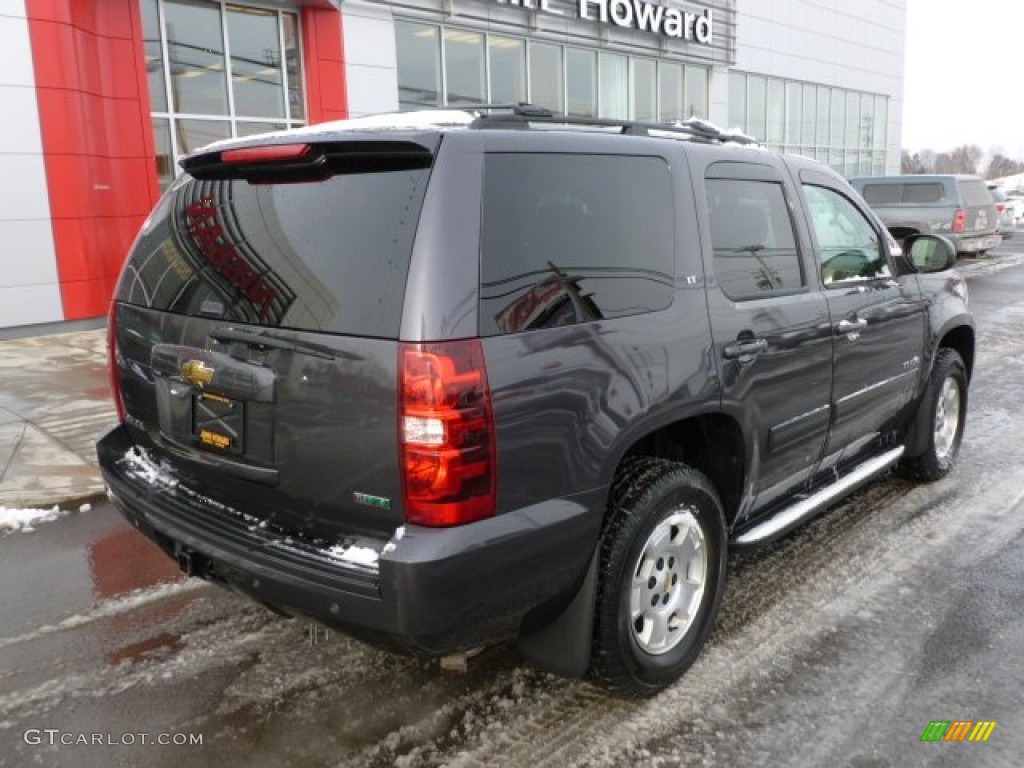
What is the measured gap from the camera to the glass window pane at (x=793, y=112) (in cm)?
2569

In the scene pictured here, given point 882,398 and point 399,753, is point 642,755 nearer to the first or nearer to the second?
point 399,753

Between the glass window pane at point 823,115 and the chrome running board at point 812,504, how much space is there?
25.7 meters

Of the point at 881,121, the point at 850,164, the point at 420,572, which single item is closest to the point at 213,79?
the point at 420,572

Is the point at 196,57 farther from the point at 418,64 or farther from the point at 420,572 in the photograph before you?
the point at 420,572

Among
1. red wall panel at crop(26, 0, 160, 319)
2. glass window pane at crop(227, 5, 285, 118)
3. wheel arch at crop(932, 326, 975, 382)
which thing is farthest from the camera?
glass window pane at crop(227, 5, 285, 118)

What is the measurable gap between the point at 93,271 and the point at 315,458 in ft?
35.2

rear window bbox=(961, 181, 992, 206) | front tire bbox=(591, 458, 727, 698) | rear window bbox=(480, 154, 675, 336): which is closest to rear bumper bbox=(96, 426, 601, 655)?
front tire bbox=(591, 458, 727, 698)

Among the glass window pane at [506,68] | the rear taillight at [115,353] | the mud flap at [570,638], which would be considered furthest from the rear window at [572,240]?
the glass window pane at [506,68]

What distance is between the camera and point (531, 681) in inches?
122

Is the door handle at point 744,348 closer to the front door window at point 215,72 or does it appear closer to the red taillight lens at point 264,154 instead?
the red taillight lens at point 264,154

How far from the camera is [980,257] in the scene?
2156 cm

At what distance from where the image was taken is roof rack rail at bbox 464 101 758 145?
2637 millimetres

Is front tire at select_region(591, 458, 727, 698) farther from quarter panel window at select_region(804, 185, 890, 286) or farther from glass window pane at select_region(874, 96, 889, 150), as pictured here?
glass window pane at select_region(874, 96, 889, 150)

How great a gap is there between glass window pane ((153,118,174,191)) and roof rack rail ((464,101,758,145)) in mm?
10677
